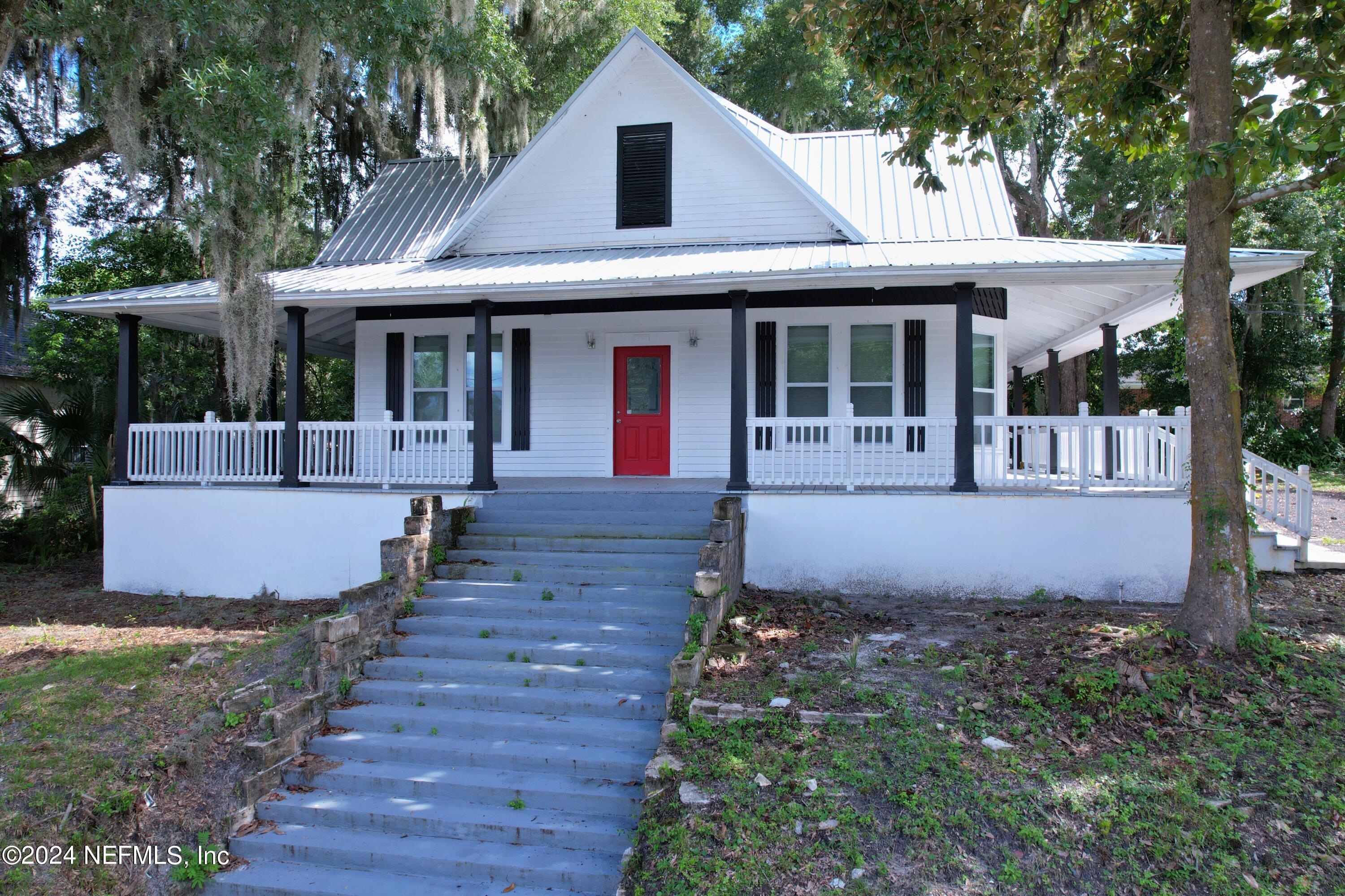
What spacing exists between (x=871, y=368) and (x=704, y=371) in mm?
2368

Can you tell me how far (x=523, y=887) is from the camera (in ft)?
15.8

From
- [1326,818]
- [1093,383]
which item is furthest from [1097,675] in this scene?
[1093,383]

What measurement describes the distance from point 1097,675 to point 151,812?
657 cm

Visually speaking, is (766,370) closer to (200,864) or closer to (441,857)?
(441,857)

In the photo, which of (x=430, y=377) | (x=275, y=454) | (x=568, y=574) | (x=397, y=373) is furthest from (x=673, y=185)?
(x=275, y=454)

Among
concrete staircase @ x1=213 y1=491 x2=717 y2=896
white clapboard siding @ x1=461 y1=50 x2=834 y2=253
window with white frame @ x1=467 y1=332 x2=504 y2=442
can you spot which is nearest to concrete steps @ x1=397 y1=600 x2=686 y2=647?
concrete staircase @ x1=213 y1=491 x2=717 y2=896

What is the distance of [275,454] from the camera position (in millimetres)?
10906

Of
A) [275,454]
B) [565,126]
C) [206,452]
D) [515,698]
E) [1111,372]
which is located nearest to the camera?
[515,698]

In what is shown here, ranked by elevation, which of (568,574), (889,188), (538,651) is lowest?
(538,651)

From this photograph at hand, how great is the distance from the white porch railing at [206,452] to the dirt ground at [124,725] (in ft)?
6.04

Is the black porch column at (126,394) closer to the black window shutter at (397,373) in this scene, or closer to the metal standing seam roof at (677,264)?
the metal standing seam roof at (677,264)

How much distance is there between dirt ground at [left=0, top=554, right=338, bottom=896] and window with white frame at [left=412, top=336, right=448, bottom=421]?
148 inches

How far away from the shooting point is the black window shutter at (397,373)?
12484 mm

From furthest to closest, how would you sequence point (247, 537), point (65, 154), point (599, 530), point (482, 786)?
point (65, 154), point (247, 537), point (599, 530), point (482, 786)
